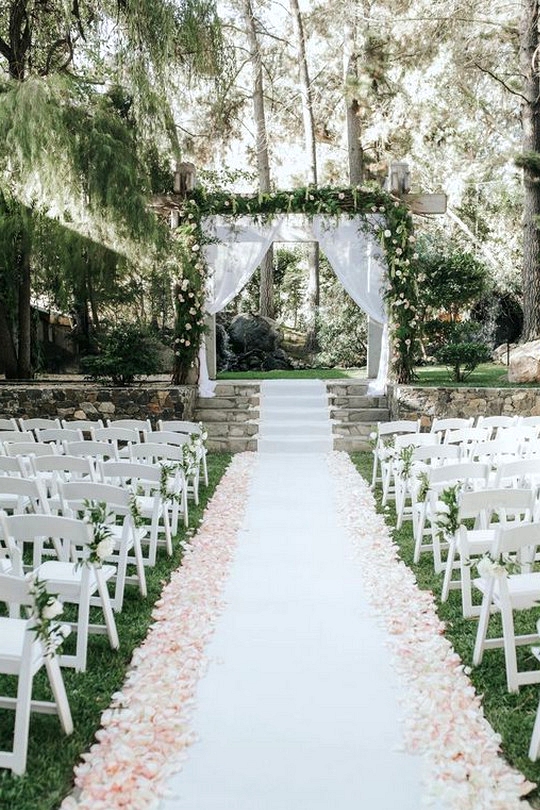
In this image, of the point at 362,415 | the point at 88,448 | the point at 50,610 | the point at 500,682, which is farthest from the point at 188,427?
the point at 50,610

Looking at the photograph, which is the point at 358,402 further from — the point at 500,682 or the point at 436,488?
the point at 500,682

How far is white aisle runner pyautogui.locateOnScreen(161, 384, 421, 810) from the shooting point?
2.27 metres

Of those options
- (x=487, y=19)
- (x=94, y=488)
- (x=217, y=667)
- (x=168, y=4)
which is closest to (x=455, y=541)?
(x=217, y=667)

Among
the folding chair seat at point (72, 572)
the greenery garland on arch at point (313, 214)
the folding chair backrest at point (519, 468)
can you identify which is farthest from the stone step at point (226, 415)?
the folding chair seat at point (72, 572)

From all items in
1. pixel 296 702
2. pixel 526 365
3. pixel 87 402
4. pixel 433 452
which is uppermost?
pixel 526 365

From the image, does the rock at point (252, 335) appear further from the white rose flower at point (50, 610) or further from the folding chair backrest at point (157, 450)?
the white rose flower at point (50, 610)

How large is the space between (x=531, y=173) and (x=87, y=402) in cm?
797

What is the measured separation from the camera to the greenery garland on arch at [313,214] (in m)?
9.53

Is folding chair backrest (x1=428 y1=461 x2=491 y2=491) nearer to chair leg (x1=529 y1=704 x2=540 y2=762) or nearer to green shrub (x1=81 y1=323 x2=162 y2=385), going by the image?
chair leg (x1=529 y1=704 x2=540 y2=762)

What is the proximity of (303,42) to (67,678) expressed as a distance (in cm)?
1668

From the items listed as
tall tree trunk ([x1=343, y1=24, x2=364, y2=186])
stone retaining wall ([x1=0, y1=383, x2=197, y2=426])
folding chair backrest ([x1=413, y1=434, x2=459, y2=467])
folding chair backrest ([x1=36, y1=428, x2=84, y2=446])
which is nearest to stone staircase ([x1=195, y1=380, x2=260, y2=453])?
stone retaining wall ([x1=0, y1=383, x2=197, y2=426])

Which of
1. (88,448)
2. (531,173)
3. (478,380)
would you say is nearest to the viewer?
(88,448)

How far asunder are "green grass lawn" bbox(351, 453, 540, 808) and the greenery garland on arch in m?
5.59

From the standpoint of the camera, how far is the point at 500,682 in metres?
2.96
